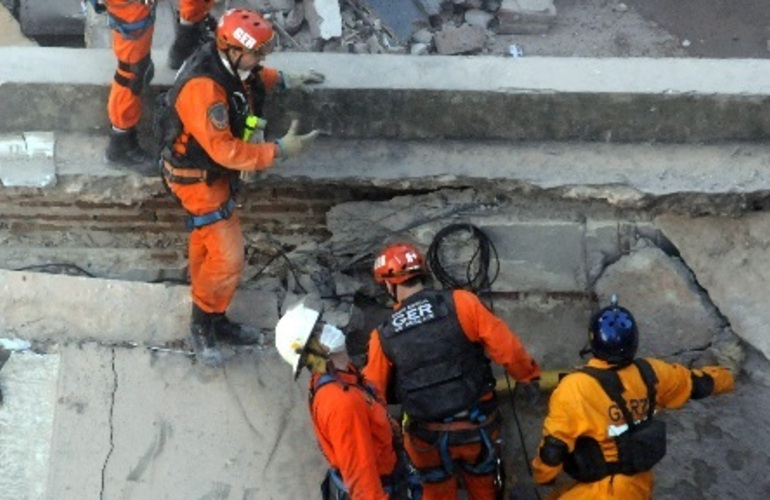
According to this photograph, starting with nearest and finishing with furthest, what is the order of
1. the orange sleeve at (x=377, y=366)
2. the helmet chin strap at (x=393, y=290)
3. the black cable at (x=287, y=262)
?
the orange sleeve at (x=377, y=366)
the helmet chin strap at (x=393, y=290)
the black cable at (x=287, y=262)

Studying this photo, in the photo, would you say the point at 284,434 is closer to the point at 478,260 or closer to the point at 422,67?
the point at 478,260

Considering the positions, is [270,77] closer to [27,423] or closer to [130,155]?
[130,155]

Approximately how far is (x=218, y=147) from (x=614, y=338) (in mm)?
2167

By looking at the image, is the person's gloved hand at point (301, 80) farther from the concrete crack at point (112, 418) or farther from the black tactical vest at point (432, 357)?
the concrete crack at point (112, 418)

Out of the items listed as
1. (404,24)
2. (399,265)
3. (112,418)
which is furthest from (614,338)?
(404,24)

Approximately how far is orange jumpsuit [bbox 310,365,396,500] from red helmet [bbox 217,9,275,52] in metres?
1.69

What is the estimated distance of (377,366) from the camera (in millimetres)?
6340

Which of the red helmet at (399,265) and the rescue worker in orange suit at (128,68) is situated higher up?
the rescue worker in orange suit at (128,68)

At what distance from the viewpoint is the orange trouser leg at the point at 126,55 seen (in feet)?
21.6

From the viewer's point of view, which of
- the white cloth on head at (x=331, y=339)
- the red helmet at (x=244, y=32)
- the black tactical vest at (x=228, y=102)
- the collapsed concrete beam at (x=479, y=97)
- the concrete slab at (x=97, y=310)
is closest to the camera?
the white cloth on head at (x=331, y=339)

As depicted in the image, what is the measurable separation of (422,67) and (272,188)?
112 centimetres

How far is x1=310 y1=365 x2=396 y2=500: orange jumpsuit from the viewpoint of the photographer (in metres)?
5.54

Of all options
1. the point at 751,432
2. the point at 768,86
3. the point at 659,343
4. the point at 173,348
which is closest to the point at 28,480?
the point at 173,348

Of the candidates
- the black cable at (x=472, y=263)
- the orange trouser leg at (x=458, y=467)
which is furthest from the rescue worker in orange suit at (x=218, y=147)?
the orange trouser leg at (x=458, y=467)
